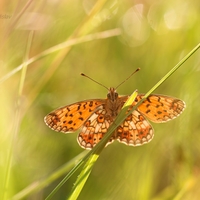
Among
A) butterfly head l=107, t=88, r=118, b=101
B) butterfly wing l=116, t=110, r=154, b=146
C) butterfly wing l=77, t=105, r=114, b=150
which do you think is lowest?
butterfly wing l=116, t=110, r=154, b=146

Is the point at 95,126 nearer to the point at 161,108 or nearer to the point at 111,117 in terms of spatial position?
the point at 111,117

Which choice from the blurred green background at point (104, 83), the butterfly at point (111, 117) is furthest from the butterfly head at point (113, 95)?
the blurred green background at point (104, 83)

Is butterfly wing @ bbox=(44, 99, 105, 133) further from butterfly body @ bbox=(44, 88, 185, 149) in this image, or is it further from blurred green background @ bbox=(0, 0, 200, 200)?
blurred green background @ bbox=(0, 0, 200, 200)

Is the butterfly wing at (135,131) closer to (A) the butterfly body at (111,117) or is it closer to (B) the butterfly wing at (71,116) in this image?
(A) the butterfly body at (111,117)

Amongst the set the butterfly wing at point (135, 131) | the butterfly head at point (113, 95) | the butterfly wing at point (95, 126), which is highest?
the butterfly head at point (113, 95)

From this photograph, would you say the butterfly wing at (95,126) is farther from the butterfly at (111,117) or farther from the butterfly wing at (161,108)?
the butterfly wing at (161,108)

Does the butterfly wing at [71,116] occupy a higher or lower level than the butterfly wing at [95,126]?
higher

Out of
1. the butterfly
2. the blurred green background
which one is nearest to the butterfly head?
the butterfly

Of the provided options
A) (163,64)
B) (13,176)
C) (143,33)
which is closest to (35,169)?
(13,176)
